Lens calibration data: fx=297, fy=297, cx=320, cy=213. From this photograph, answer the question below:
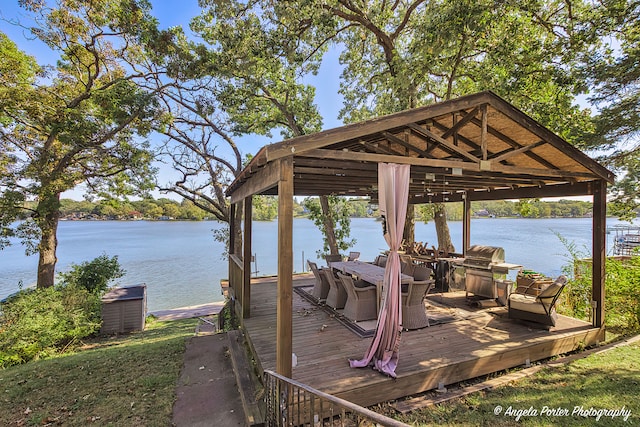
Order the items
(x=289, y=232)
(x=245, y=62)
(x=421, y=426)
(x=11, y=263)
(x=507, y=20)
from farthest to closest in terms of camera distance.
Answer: (x=11, y=263) < (x=245, y=62) < (x=507, y=20) < (x=289, y=232) < (x=421, y=426)

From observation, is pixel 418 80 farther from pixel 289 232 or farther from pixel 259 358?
pixel 259 358

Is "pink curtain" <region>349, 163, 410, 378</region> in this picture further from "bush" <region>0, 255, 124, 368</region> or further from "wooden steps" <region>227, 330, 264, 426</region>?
"bush" <region>0, 255, 124, 368</region>

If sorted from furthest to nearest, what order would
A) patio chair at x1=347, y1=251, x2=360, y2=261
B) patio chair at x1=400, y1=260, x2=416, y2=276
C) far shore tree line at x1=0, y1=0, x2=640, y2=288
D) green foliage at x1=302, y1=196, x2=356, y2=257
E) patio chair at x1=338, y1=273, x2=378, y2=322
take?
1. green foliage at x1=302, y1=196, x2=356, y2=257
2. patio chair at x1=347, y1=251, x2=360, y2=261
3. far shore tree line at x1=0, y1=0, x2=640, y2=288
4. patio chair at x1=400, y1=260, x2=416, y2=276
5. patio chair at x1=338, y1=273, x2=378, y2=322

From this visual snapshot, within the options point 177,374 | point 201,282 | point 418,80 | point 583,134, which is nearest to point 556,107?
point 583,134

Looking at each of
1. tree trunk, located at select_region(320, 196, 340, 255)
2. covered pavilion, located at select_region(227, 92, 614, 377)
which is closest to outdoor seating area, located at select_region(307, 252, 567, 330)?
covered pavilion, located at select_region(227, 92, 614, 377)

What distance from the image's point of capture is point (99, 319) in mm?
9023

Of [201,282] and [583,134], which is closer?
[583,134]

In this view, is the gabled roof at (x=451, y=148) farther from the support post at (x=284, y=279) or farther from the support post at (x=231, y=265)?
the support post at (x=231, y=265)

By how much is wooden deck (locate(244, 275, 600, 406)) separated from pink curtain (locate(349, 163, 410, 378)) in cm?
17

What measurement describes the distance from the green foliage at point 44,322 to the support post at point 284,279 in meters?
7.46

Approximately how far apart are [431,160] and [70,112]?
1015 centimetres

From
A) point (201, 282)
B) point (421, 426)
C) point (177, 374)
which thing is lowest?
point (201, 282)

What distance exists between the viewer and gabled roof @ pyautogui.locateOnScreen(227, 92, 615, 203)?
3438 millimetres

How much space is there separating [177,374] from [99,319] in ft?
20.7
